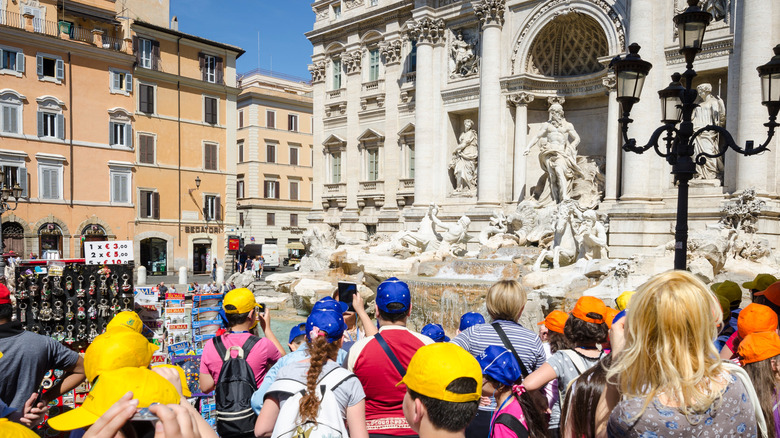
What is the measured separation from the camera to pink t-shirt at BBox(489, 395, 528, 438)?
2799mm

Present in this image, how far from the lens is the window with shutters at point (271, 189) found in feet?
136

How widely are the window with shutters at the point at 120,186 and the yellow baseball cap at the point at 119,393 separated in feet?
99.4

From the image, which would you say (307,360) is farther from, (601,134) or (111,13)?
(111,13)

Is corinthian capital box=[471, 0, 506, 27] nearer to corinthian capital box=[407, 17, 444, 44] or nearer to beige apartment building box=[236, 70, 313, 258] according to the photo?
corinthian capital box=[407, 17, 444, 44]

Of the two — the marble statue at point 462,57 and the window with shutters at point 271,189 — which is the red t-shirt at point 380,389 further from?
the window with shutters at point 271,189

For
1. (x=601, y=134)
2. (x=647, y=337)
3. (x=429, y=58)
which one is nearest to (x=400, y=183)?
(x=429, y=58)

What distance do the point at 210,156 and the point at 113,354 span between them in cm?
3213

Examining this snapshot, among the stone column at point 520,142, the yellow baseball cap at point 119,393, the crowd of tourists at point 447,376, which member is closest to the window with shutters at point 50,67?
the stone column at point 520,142

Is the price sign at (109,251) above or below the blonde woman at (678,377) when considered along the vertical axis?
below

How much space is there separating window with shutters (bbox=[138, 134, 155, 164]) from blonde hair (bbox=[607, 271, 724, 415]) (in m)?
31.7

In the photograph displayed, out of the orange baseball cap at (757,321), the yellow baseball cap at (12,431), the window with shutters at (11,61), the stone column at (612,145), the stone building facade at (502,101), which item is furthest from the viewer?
Result: the window with shutters at (11,61)

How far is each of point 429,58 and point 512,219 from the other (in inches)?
300

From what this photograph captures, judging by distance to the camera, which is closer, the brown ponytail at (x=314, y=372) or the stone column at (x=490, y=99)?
the brown ponytail at (x=314, y=372)

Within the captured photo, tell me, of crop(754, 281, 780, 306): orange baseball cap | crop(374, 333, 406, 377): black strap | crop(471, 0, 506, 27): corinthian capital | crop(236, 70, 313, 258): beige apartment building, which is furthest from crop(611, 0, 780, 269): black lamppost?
crop(236, 70, 313, 258): beige apartment building
